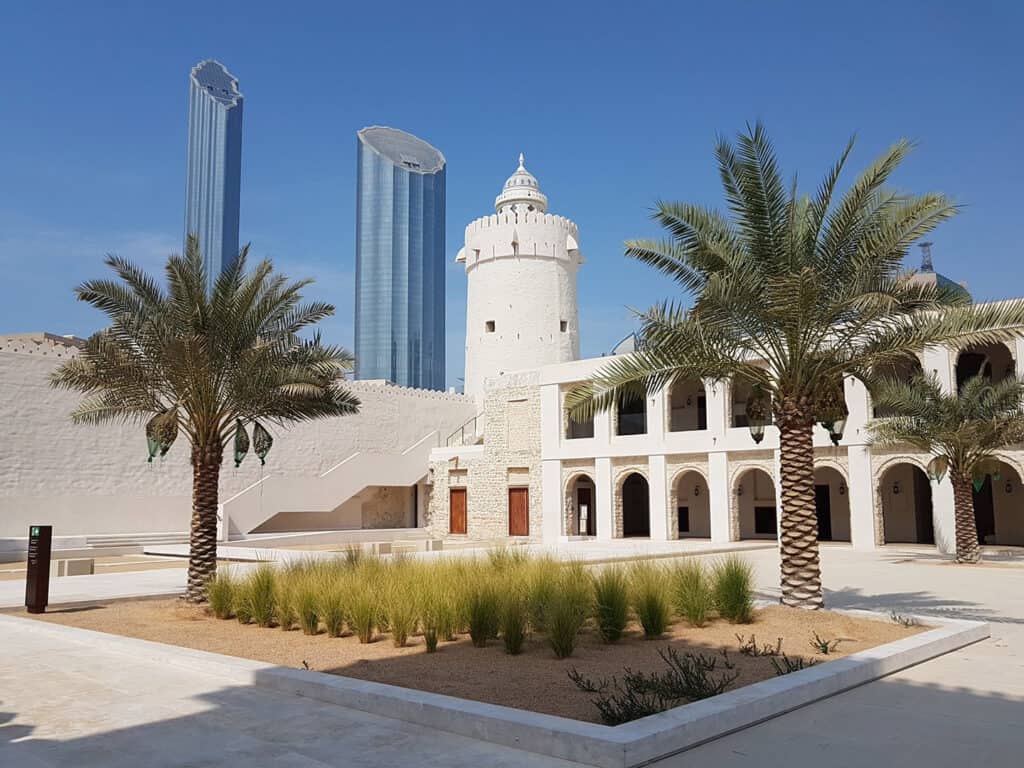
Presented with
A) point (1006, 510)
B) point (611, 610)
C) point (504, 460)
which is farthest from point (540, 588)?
point (504, 460)

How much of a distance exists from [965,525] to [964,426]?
7.92 feet

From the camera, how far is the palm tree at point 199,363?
12.4 m

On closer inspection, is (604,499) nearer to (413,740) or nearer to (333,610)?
(333,610)

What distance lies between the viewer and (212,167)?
16750 cm

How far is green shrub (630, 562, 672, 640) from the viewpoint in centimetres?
877

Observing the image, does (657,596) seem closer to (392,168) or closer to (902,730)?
(902,730)

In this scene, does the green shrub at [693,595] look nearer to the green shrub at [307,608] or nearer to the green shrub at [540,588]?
the green shrub at [540,588]

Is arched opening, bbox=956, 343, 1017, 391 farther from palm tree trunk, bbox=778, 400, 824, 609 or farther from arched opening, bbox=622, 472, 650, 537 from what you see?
palm tree trunk, bbox=778, 400, 824, 609

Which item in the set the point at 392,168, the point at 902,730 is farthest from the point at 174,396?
the point at 392,168

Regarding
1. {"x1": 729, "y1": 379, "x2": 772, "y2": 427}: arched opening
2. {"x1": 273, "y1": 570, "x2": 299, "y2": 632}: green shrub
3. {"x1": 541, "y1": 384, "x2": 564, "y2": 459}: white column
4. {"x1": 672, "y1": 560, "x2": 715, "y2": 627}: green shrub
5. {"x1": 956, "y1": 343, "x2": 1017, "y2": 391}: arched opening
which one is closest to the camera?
{"x1": 672, "y1": 560, "x2": 715, "y2": 627}: green shrub

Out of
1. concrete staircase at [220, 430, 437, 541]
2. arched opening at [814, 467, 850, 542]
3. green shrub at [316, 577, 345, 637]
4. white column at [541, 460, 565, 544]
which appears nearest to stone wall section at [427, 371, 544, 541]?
white column at [541, 460, 565, 544]

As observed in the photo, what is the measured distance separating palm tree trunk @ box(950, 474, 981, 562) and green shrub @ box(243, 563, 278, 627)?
15.6 metres

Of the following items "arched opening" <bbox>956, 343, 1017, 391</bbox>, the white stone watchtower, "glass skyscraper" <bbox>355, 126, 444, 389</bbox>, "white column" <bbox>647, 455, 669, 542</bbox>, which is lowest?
"white column" <bbox>647, 455, 669, 542</bbox>

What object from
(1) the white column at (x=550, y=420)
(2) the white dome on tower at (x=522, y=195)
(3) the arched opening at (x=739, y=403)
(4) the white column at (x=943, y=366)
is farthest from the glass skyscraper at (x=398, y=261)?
(4) the white column at (x=943, y=366)
